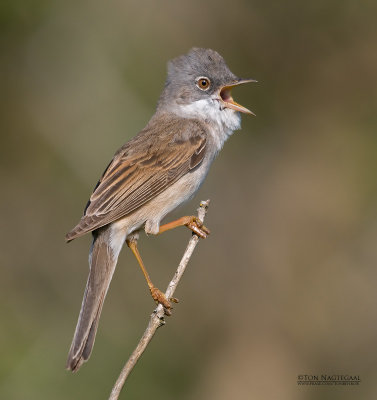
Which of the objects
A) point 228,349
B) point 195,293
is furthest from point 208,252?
point 228,349

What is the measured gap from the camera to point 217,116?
563 centimetres

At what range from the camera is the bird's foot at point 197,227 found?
509cm

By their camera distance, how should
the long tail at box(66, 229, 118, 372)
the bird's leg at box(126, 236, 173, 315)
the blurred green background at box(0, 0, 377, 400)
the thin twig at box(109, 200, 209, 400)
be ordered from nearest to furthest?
the thin twig at box(109, 200, 209, 400) → the long tail at box(66, 229, 118, 372) → the bird's leg at box(126, 236, 173, 315) → the blurred green background at box(0, 0, 377, 400)

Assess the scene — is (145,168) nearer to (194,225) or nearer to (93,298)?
(194,225)

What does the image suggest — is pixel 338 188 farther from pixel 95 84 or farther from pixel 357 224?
pixel 95 84

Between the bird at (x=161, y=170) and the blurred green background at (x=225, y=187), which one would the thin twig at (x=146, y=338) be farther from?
the blurred green background at (x=225, y=187)

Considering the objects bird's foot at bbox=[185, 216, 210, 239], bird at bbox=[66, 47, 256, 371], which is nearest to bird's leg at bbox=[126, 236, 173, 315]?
bird at bbox=[66, 47, 256, 371]

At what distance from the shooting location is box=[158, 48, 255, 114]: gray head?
5703 millimetres

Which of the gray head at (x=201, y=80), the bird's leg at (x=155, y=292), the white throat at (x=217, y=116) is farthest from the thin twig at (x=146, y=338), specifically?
the gray head at (x=201, y=80)

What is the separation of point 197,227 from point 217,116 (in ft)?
3.38

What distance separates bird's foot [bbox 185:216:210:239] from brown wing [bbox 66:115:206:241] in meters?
0.33

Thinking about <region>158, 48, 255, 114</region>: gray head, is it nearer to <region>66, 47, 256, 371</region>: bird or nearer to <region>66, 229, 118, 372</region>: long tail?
<region>66, 47, 256, 371</region>: bird

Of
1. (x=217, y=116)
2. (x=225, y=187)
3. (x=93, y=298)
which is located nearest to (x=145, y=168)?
(x=217, y=116)

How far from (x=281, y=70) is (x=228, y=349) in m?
3.46
